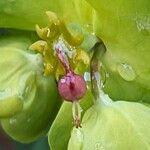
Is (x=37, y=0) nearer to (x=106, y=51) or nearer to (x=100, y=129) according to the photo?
(x=106, y=51)

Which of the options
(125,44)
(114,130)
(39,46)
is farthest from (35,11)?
(114,130)

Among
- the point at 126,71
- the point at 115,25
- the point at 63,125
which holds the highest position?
the point at 115,25

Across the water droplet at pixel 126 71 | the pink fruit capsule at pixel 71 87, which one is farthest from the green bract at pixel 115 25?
the pink fruit capsule at pixel 71 87

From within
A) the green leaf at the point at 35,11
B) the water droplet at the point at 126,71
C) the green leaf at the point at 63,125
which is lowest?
the green leaf at the point at 63,125

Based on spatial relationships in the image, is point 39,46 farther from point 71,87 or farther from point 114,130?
point 114,130

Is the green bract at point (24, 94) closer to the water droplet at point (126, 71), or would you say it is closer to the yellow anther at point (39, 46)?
the yellow anther at point (39, 46)

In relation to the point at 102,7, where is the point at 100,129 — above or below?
below

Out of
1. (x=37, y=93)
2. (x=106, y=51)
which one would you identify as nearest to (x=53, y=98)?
(x=37, y=93)
